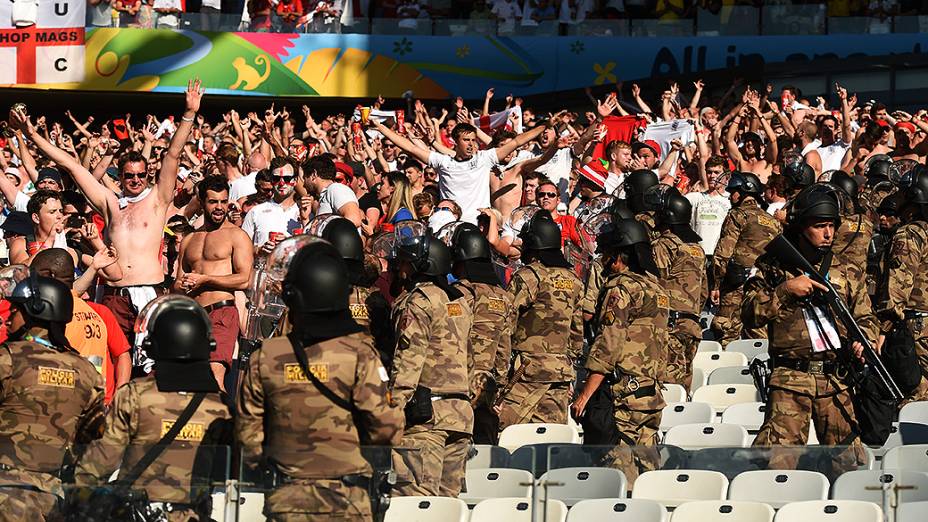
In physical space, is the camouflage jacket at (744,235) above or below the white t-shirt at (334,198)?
below

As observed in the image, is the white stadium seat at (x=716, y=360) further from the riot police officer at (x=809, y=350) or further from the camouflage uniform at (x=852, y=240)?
the riot police officer at (x=809, y=350)

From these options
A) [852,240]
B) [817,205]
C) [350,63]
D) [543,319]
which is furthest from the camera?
[350,63]

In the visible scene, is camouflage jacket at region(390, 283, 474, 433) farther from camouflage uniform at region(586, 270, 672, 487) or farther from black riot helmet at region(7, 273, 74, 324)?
black riot helmet at region(7, 273, 74, 324)

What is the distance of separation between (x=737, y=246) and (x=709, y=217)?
1580 millimetres

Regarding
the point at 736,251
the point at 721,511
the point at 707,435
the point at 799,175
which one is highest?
the point at 799,175

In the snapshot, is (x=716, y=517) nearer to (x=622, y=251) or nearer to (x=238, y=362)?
(x=622, y=251)

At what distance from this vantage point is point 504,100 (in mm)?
25859

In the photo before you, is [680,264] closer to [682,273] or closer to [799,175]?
[682,273]

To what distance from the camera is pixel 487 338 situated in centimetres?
977

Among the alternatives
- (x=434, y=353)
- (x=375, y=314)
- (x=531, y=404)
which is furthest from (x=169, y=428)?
(x=531, y=404)

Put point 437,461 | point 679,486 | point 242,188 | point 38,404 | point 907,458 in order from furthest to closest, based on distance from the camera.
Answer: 1. point 242,188
2. point 437,461
3. point 679,486
4. point 907,458
5. point 38,404

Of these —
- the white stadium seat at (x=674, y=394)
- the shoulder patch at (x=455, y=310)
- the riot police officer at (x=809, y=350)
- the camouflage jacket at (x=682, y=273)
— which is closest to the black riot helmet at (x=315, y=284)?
the shoulder patch at (x=455, y=310)

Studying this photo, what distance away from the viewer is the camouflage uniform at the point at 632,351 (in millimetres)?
9539

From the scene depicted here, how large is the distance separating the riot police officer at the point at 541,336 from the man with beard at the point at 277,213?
2.49 metres
